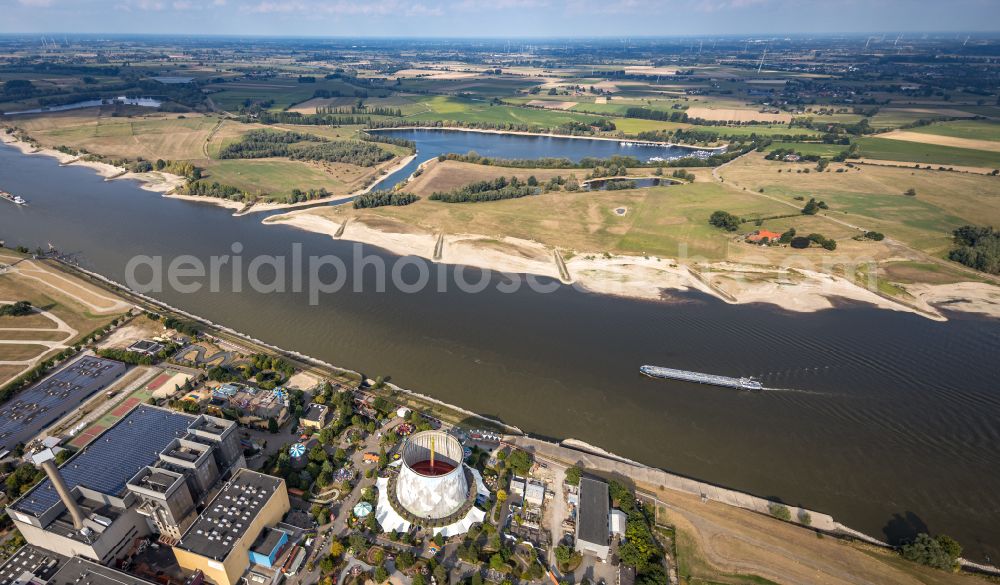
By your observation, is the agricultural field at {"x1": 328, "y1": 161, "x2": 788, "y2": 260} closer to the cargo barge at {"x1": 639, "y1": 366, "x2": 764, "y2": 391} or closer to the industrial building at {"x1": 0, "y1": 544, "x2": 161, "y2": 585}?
the cargo barge at {"x1": 639, "y1": 366, "x2": 764, "y2": 391}

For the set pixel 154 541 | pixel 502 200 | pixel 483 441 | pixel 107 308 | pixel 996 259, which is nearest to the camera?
pixel 154 541

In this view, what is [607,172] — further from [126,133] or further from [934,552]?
[126,133]

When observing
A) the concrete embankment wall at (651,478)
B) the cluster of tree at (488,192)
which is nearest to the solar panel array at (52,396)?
the concrete embankment wall at (651,478)

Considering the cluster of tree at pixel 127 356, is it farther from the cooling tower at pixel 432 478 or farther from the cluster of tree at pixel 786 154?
the cluster of tree at pixel 786 154

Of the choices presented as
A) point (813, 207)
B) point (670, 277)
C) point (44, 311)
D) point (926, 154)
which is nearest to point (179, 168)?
point (44, 311)

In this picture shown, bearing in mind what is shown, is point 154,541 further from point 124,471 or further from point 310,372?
point 310,372

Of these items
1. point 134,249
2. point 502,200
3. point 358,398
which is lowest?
point 358,398

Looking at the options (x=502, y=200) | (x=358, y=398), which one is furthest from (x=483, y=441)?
(x=502, y=200)
